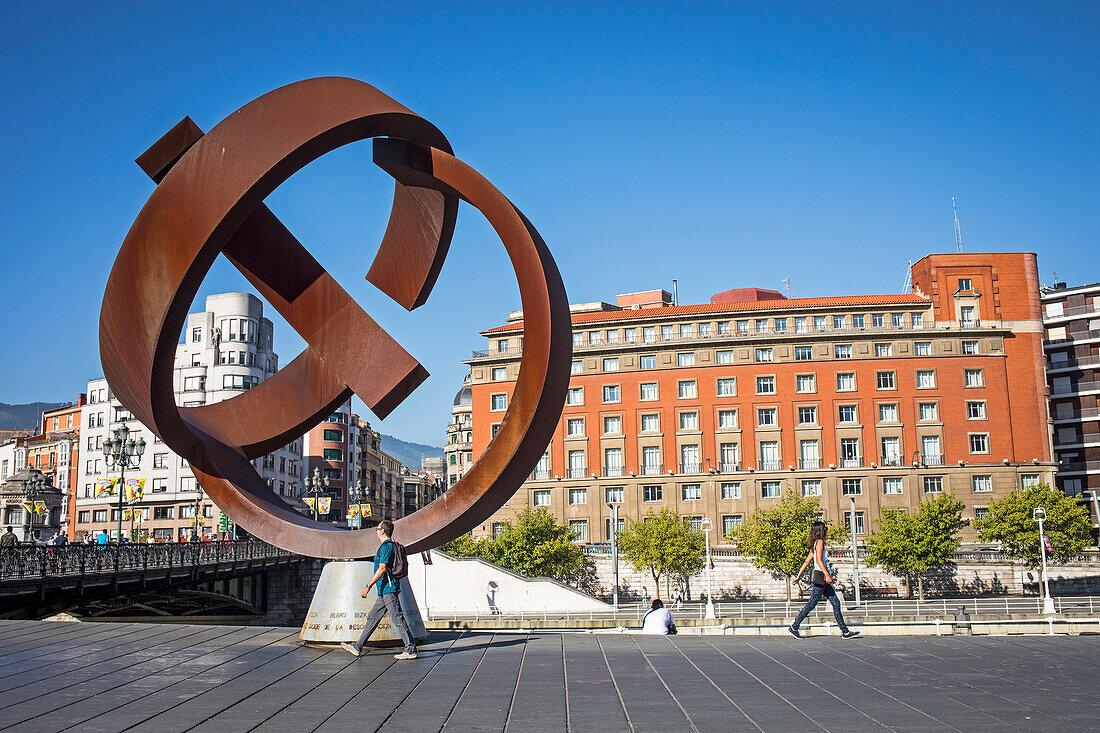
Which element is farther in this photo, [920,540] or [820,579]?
[920,540]

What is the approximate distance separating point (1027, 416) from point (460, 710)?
6938 centimetres

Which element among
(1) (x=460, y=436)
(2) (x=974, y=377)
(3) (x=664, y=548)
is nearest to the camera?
(3) (x=664, y=548)

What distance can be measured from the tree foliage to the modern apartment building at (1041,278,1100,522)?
138 ft

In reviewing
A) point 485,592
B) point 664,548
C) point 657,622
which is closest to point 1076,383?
point 664,548

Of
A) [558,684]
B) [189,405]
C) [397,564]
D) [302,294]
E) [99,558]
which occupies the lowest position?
[558,684]

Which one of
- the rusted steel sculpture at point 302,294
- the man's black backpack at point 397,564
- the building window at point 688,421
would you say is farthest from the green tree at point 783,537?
the man's black backpack at point 397,564

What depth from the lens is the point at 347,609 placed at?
13.4 meters

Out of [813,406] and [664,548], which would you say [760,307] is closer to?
[813,406]

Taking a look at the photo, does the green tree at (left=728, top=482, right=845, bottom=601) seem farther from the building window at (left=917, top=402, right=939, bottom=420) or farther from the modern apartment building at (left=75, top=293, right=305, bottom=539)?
the modern apartment building at (left=75, top=293, right=305, bottom=539)

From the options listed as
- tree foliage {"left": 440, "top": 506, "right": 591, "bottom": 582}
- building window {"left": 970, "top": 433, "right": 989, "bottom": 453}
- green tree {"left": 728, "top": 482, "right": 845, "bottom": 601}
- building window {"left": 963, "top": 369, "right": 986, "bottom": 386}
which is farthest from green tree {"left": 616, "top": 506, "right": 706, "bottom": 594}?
building window {"left": 963, "top": 369, "right": 986, "bottom": 386}

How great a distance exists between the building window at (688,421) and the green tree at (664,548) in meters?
11.1

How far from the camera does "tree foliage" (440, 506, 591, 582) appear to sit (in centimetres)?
5820

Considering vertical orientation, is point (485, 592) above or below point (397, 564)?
below

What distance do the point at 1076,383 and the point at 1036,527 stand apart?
88.8 ft
